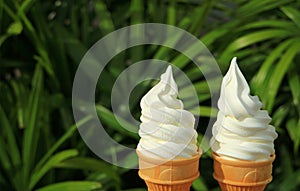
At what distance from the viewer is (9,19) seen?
59.4 inches

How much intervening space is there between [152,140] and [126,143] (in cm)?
84

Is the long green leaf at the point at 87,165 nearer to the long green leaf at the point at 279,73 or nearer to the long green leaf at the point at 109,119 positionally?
the long green leaf at the point at 109,119

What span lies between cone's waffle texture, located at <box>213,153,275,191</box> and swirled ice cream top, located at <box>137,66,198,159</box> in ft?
0.12

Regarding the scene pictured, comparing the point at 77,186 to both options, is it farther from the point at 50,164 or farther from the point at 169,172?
the point at 169,172

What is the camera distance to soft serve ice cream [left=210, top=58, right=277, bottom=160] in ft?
1.91

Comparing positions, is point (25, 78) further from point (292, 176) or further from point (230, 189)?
point (230, 189)

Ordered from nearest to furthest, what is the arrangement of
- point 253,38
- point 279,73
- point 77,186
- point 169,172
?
point 169,172
point 77,186
point 279,73
point 253,38

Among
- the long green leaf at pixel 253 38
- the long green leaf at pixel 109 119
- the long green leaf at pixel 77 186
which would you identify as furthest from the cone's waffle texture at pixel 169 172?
the long green leaf at pixel 253 38

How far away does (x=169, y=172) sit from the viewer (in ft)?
1.85

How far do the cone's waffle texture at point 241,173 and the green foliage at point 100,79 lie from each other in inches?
22.7

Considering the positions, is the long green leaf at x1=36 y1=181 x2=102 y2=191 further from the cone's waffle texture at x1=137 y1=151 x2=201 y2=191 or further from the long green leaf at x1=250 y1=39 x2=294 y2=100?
the cone's waffle texture at x1=137 y1=151 x2=201 y2=191

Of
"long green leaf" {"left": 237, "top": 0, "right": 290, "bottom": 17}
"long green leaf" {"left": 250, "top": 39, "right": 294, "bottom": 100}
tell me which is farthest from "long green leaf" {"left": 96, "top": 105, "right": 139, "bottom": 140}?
"long green leaf" {"left": 237, "top": 0, "right": 290, "bottom": 17}

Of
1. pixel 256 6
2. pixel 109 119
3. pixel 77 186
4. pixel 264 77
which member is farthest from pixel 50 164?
pixel 256 6

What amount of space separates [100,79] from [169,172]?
0.85 meters
